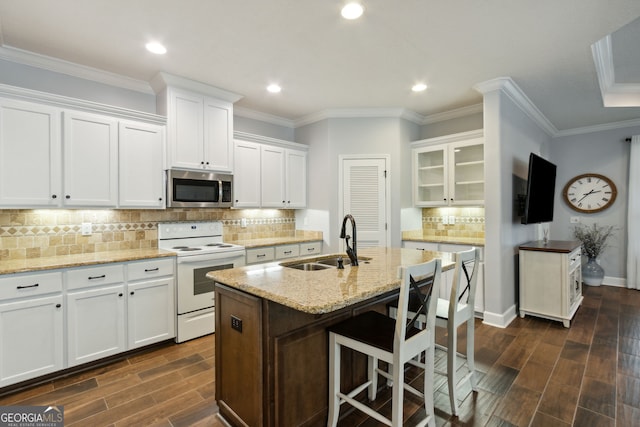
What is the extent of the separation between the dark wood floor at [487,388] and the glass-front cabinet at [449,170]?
1.82 m

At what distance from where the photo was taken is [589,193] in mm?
5363

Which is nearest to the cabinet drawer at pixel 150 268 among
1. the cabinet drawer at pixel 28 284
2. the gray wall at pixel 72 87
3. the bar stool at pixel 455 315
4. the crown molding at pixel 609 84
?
the cabinet drawer at pixel 28 284

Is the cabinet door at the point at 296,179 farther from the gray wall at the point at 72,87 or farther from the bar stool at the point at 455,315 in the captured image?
the bar stool at the point at 455,315

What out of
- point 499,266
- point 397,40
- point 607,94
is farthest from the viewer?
point 607,94

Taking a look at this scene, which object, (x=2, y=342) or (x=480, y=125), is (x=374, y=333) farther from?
(x=480, y=125)

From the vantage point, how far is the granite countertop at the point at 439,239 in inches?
151

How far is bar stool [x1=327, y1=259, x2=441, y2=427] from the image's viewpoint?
59.9 inches

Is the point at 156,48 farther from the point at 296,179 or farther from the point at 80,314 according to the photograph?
the point at 296,179

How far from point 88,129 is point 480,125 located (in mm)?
4545

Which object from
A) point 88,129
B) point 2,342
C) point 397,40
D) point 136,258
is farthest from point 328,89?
point 2,342

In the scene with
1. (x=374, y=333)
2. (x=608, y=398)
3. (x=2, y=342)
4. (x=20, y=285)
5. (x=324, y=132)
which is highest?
(x=324, y=132)

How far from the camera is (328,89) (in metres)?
3.65

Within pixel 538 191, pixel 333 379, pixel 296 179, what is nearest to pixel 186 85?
pixel 296 179

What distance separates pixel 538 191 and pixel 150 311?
4.62 meters
